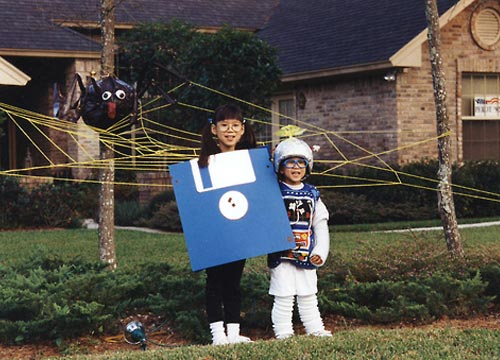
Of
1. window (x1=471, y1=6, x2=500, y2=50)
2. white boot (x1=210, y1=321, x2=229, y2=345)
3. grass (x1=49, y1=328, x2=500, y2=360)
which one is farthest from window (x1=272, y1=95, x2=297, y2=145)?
grass (x1=49, y1=328, x2=500, y2=360)

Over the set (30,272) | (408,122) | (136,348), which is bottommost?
(136,348)

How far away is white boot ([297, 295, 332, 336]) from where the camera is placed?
6516mm

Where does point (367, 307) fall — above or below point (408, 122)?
below

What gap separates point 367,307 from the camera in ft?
24.1

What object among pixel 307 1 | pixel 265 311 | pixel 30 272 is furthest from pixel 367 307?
pixel 307 1

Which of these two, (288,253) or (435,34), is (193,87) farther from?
(288,253)

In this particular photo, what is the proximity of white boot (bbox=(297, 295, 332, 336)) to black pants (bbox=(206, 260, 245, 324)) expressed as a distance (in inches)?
18.0

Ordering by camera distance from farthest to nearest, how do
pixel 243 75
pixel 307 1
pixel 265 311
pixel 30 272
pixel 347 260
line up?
pixel 307 1
pixel 243 75
pixel 347 260
pixel 30 272
pixel 265 311

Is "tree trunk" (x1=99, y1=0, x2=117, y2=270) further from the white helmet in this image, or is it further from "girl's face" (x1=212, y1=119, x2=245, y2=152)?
the white helmet

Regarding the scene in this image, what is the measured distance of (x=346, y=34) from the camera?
19.4m

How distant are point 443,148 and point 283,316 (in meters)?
3.78

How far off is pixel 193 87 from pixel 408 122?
13.6 ft

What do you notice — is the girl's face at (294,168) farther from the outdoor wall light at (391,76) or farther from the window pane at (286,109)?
the window pane at (286,109)

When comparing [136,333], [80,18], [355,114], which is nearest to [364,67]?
[355,114]
